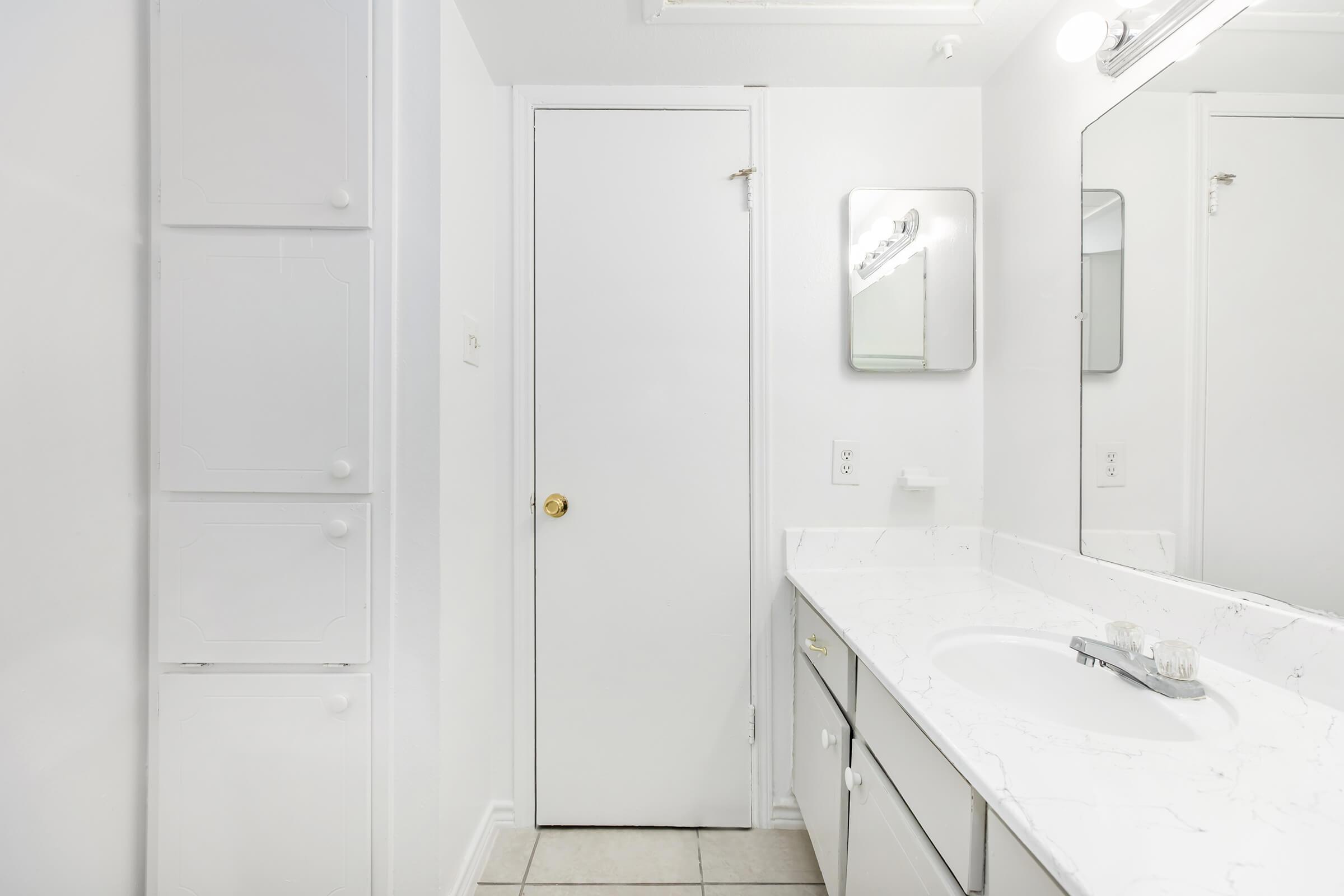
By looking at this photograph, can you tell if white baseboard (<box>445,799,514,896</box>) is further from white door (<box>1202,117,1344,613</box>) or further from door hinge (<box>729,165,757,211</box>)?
door hinge (<box>729,165,757,211</box>)

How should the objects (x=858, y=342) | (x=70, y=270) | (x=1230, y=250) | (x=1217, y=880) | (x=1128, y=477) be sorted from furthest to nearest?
(x=858, y=342) < (x=1128, y=477) < (x=70, y=270) < (x=1230, y=250) < (x=1217, y=880)

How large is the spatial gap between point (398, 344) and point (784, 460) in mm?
1050

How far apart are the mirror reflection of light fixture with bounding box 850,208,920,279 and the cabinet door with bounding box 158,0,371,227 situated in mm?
1259

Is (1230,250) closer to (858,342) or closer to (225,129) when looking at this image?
(858,342)

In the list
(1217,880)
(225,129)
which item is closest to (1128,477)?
(1217,880)

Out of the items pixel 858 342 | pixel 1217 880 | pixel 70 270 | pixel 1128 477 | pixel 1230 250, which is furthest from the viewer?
pixel 858 342

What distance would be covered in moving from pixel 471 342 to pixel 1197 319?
151 centimetres

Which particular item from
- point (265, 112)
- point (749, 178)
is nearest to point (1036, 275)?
point (749, 178)

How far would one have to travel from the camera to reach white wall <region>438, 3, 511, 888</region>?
1.28 metres

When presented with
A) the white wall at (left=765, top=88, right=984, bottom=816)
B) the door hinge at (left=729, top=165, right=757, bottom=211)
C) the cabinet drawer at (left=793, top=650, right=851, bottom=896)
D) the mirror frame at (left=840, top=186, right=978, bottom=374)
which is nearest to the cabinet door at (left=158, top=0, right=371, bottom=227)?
the door hinge at (left=729, top=165, right=757, bottom=211)

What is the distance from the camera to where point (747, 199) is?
161 cm

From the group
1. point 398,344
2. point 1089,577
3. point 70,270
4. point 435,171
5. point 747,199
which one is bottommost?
point 1089,577

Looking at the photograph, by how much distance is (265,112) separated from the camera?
46.1 inches

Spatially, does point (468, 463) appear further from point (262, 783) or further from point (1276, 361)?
point (1276, 361)
